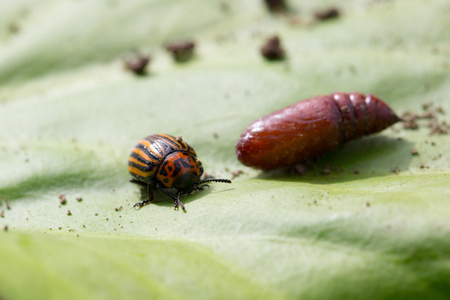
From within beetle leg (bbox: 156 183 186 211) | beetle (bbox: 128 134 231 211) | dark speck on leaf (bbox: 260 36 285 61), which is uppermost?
dark speck on leaf (bbox: 260 36 285 61)

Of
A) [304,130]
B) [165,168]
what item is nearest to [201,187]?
[165,168]

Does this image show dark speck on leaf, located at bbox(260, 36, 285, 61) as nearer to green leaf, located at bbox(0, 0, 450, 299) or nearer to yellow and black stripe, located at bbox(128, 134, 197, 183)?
green leaf, located at bbox(0, 0, 450, 299)

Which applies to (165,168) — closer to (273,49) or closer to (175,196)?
(175,196)

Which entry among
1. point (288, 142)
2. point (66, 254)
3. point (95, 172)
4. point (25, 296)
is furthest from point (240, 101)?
point (25, 296)

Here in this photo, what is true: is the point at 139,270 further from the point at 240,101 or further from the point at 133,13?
the point at 133,13

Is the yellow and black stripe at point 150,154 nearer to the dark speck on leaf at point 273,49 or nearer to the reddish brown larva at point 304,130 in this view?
the reddish brown larva at point 304,130

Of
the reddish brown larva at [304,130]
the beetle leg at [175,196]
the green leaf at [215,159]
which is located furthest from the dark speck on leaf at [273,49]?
the beetle leg at [175,196]

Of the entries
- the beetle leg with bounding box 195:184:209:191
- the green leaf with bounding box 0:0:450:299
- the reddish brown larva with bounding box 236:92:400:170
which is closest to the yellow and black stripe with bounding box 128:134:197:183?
the green leaf with bounding box 0:0:450:299
